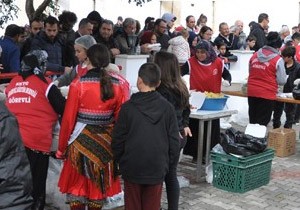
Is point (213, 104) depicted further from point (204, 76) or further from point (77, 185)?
point (77, 185)

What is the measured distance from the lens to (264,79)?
7305mm

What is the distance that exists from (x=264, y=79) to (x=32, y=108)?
13.0 feet

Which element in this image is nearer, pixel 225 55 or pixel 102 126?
pixel 102 126

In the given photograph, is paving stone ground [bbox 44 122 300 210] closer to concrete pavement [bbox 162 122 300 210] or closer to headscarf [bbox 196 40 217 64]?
concrete pavement [bbox 162 122 300 210]

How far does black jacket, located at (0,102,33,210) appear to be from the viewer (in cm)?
215

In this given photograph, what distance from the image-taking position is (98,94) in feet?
13.4

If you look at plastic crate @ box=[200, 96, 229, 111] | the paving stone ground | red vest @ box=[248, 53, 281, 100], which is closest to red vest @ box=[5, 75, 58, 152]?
the paving stone ground

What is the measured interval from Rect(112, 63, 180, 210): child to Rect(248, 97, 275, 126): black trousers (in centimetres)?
364

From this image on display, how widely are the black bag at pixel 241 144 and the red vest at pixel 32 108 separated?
7.61ft

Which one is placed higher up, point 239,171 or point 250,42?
point 250,42

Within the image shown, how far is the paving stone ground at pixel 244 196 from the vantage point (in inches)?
218

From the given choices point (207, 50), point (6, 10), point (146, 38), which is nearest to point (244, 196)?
point (207, 50)

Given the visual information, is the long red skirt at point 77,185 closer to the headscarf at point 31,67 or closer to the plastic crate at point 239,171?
the headscarf at point 31,67

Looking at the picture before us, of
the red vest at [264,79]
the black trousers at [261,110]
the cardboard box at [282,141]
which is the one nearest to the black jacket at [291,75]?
the cardboard box at [282,141]
